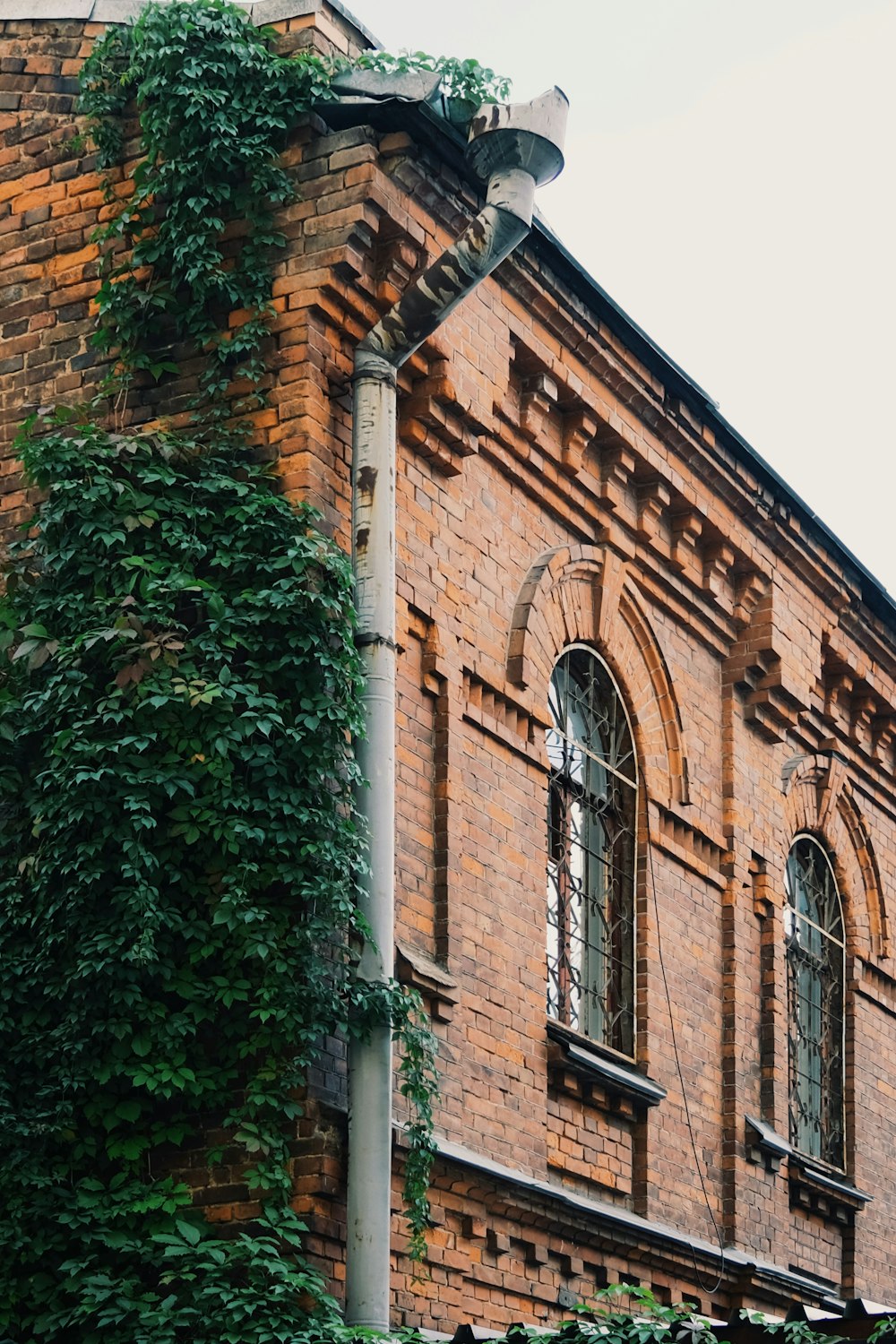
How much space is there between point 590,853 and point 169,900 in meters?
3.59

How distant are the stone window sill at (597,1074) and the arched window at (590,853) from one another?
220 millimetres

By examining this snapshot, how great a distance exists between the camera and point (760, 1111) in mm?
13562

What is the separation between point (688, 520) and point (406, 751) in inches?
134

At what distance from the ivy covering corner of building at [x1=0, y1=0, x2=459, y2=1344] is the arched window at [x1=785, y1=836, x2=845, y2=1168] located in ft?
17.0

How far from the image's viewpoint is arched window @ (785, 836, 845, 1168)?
14.6 m

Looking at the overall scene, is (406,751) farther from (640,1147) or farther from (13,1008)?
(640,1147)

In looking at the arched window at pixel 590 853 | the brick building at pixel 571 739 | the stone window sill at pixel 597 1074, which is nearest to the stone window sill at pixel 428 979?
the brick building at pixel 571 739

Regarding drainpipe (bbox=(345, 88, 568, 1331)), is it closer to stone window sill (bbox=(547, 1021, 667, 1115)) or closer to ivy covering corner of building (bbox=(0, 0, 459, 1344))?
ivy covering corner of building (bbox=(0, 0, 459, 1344))

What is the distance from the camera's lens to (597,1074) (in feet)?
37.8

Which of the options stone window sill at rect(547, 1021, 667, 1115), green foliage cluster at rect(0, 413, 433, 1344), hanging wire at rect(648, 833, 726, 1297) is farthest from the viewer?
hanging wire at rect(648, 833, 726, 1297)

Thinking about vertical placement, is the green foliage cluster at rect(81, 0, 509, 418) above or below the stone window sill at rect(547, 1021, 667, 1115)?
above

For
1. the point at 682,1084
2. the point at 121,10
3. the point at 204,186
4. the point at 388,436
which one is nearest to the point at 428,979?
the point at 388,436

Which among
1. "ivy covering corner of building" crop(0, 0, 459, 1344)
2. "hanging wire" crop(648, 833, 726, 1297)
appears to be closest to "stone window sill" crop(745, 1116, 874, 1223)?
"hanging wire" crop(648, 833, 726, 1297)

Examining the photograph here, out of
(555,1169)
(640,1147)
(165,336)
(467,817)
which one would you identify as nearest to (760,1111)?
(640,1147)
